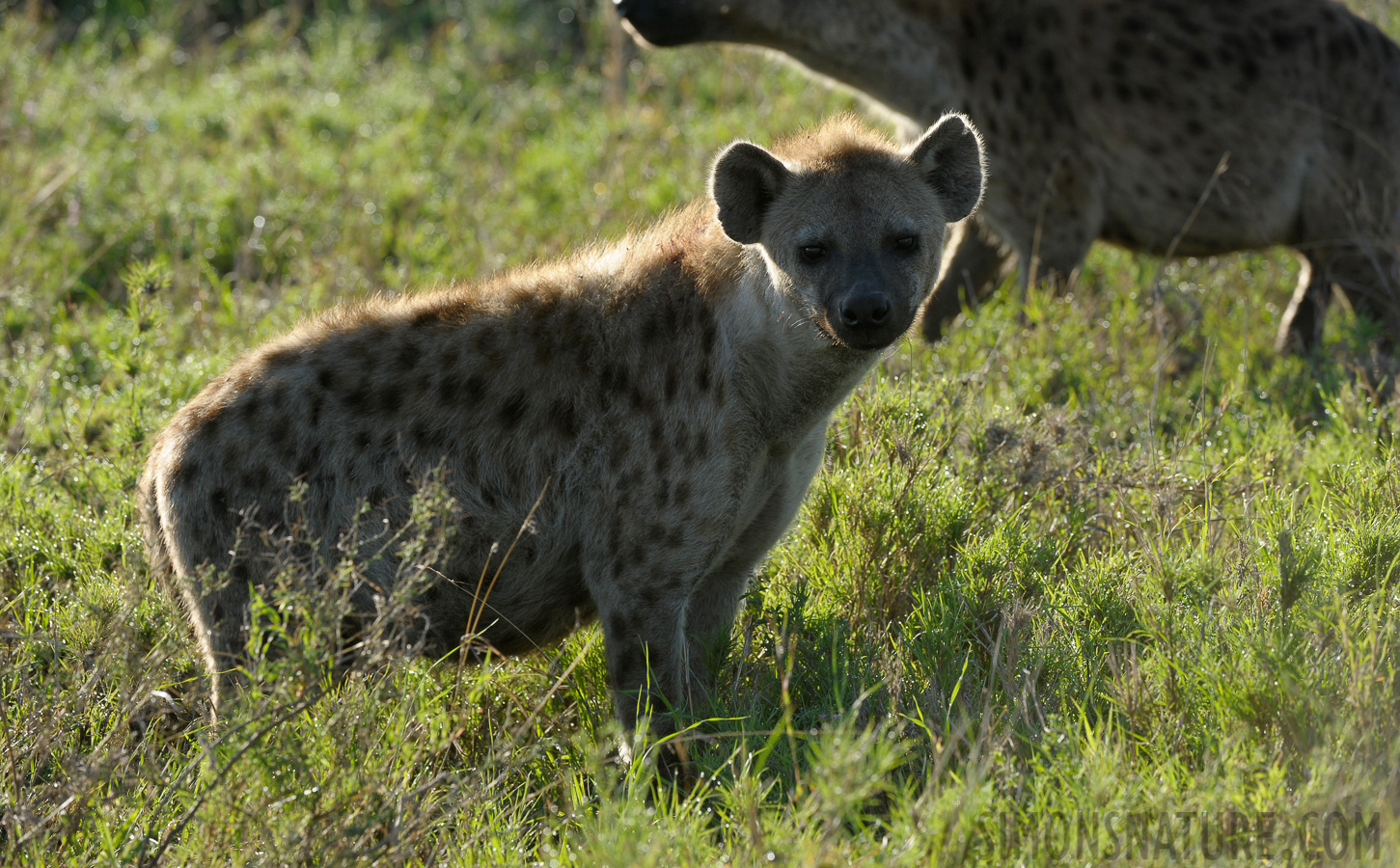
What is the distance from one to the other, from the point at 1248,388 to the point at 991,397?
40.9 inches

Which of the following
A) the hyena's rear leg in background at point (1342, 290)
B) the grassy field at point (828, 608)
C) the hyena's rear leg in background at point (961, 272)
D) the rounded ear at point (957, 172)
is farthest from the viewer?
the hyena's rear leg in background at point (961, 272)

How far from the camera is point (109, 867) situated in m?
2.47

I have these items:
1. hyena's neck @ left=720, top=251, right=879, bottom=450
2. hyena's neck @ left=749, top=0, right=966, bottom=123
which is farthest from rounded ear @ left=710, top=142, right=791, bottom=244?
hyena's neck @ left=749, top=0, right=966, bottom=123

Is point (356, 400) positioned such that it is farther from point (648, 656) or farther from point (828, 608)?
point (828, 608)

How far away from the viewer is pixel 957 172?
3432mm

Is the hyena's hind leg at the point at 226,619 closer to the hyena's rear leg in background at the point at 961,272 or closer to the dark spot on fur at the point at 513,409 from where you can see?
the dark spot on fur at the point at 513,409

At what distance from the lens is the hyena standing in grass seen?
3074mm

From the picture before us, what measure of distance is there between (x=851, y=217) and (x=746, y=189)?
0.26 meters

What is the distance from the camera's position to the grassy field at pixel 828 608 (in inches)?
95.3

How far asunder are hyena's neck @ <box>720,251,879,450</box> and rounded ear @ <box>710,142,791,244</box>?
121 mm

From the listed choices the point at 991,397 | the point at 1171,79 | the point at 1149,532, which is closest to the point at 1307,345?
the point at 1171,79

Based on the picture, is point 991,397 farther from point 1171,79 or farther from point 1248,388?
point 1171,79

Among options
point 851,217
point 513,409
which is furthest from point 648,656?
point 851,217

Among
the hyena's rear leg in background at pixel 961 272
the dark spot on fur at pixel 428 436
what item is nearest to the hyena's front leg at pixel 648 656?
the dark spot on fur at pixel 428 436
